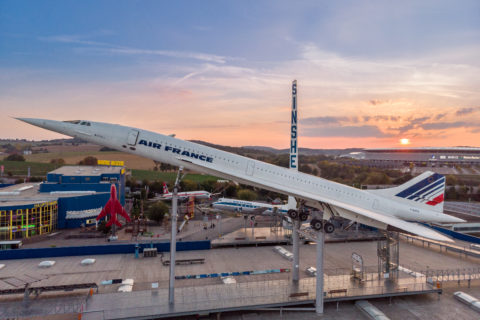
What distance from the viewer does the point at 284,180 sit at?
18453mm

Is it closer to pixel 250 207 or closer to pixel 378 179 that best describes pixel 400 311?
pixel 250 207

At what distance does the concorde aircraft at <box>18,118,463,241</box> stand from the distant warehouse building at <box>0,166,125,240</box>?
23463 mm

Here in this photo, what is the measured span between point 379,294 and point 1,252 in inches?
1161

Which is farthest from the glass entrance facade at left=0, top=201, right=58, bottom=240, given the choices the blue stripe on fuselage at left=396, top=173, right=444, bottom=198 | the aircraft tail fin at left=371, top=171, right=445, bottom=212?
the blue stripe on fuselage at left=396, top=173, right=444, bottom=198

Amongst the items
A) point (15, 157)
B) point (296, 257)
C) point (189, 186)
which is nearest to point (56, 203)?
point (189, 186)

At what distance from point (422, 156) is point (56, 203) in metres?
98.0

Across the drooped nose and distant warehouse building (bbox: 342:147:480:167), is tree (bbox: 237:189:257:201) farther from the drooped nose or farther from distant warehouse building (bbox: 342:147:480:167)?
distant warehouse building (bbox: 342:147:480:167)

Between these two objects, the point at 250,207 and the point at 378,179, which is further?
the point at 378,179

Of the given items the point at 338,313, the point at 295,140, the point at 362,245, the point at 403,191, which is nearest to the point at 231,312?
the point at 338,313

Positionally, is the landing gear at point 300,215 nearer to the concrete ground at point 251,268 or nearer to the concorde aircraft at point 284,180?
the concorde aircraft at point 284,180

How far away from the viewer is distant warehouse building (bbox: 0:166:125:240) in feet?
109

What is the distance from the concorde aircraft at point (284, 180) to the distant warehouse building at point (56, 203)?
2346 centimetres

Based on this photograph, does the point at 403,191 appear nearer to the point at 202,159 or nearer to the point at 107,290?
the point at 202,159

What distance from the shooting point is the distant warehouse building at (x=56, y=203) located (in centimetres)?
→ 3328
